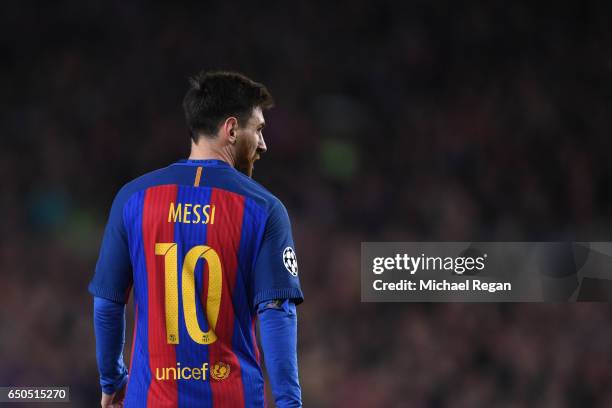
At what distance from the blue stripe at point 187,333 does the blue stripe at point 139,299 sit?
7cm

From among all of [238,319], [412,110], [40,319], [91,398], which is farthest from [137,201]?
[412,110]

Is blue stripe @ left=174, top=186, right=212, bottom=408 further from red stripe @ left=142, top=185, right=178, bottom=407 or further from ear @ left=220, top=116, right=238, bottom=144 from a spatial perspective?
ear @ left=220, top=116, right=238, bottom=144

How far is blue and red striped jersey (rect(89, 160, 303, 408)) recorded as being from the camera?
155 cm

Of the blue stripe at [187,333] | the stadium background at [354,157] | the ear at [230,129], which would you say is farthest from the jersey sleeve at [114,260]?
the stadium background at [354,157]

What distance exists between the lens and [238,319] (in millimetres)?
1567

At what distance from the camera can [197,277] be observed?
1545 millimetres

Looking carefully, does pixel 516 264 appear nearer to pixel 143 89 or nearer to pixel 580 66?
pixel 580 66

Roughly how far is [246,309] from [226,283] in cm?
7

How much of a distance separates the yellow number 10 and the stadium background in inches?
132

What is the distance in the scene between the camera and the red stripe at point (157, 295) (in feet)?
5.12

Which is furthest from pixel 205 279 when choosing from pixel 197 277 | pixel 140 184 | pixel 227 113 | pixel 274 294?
pixel 227 113

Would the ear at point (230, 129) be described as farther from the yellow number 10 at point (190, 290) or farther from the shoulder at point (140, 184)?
the yellow number 10 at point (190, 290)

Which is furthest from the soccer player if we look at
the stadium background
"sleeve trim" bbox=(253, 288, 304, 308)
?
the stadium background

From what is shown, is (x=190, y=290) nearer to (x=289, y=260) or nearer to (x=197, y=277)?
(x=197, y=277)
